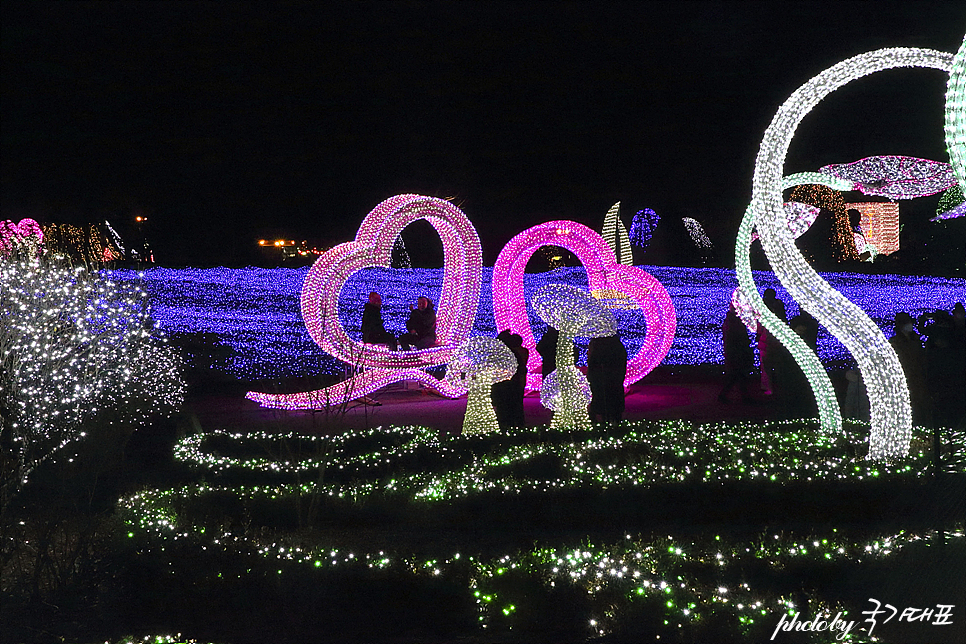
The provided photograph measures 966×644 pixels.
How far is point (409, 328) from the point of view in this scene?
14.9 m

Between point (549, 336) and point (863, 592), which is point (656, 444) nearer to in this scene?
point (549, 336)

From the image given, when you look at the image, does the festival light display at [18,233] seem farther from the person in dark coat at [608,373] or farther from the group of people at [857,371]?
the group of people at [857,371]

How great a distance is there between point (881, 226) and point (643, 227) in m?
5.64

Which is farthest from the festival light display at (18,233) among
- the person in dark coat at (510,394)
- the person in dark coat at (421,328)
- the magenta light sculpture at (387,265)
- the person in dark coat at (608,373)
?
the person in dark coat at (608,373)

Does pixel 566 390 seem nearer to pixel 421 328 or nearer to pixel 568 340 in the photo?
pixel 568 340

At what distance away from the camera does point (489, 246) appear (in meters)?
20.2

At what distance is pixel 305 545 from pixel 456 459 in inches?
126

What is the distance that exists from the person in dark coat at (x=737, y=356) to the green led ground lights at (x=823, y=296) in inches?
188

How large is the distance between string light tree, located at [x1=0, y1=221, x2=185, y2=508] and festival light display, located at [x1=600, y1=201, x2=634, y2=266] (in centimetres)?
756

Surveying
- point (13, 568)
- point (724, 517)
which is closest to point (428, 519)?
point (724, 517)

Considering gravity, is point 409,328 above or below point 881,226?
below

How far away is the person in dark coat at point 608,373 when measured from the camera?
37.3 feet

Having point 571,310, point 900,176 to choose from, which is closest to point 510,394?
point 571,310

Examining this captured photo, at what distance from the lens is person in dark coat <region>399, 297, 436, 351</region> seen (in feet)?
47.8
